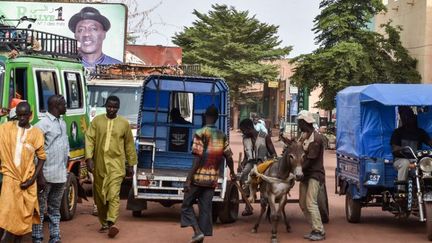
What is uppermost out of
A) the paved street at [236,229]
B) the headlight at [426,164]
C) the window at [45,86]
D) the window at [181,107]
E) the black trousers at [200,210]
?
the window at [45,86]

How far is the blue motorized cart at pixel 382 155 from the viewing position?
30.8 feet

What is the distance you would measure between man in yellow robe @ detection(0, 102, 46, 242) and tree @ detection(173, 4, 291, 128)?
4758 centimetres

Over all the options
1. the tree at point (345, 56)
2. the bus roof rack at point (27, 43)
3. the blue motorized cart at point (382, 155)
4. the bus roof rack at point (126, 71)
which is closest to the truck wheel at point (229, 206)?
the blue motorized cart at point (382, 155)

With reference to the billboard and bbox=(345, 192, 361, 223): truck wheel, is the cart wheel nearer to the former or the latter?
bbox=(345, 192, 361, 223): truck wheel

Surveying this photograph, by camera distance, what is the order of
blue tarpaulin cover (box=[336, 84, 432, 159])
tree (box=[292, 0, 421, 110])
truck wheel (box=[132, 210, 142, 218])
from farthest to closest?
tree (box=[292, 0, 421, 110]), truck wheel (box=[132, 210, 142, 218]), blue tarpaulin cover (box=[336, 84, 432, 159])

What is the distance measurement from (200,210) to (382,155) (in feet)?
11.1

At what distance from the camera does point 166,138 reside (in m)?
12.2

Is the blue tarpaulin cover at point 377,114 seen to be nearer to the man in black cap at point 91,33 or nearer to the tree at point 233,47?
the man in black cap at point 91,33

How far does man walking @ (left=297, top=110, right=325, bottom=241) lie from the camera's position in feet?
30.0

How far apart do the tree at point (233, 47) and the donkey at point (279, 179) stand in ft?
148

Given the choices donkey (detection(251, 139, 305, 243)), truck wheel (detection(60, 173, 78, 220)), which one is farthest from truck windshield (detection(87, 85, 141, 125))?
donkey (detection(251, 139, 305, 243))

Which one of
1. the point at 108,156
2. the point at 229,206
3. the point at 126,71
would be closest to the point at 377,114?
the point at 229,206

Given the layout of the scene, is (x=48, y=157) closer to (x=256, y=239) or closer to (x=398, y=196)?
(x=256, y=239)

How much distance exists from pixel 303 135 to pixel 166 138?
3.56 m
